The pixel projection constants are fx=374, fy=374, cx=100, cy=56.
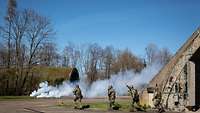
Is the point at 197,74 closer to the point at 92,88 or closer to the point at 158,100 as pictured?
the point at 158,100

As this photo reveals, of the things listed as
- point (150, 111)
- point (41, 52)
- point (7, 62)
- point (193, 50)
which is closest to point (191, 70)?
point (193, 50)

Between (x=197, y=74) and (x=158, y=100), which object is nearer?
(x=158, y=100)

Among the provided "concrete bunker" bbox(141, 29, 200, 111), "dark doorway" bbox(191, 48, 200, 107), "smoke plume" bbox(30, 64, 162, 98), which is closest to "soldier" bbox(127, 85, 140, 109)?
"concrete bunker" bbox(141, 29, 200, 111)

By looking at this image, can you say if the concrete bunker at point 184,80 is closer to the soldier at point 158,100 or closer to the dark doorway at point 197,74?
the dark doorway at point 197,74

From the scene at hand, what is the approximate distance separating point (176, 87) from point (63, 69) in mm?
49474

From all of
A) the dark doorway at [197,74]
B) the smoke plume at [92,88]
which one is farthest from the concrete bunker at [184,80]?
the smoke plume at [92,88]

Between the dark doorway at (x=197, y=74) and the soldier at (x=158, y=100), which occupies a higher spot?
the dark doorway at (x=197, y=74)

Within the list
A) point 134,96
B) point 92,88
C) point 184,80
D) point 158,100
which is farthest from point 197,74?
point 92,88

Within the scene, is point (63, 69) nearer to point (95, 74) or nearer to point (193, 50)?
point (95, 74)

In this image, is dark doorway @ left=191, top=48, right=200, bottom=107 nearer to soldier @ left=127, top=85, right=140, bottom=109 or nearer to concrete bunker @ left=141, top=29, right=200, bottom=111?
concrete bunker @ left=141, top=29, right=200, bottom=111

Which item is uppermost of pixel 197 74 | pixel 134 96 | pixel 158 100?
pixel 197 74

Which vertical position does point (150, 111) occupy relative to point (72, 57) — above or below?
below

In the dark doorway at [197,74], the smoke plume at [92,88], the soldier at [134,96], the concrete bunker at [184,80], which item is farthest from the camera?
the smoke plume at [92,88]

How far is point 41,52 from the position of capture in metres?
69.4
